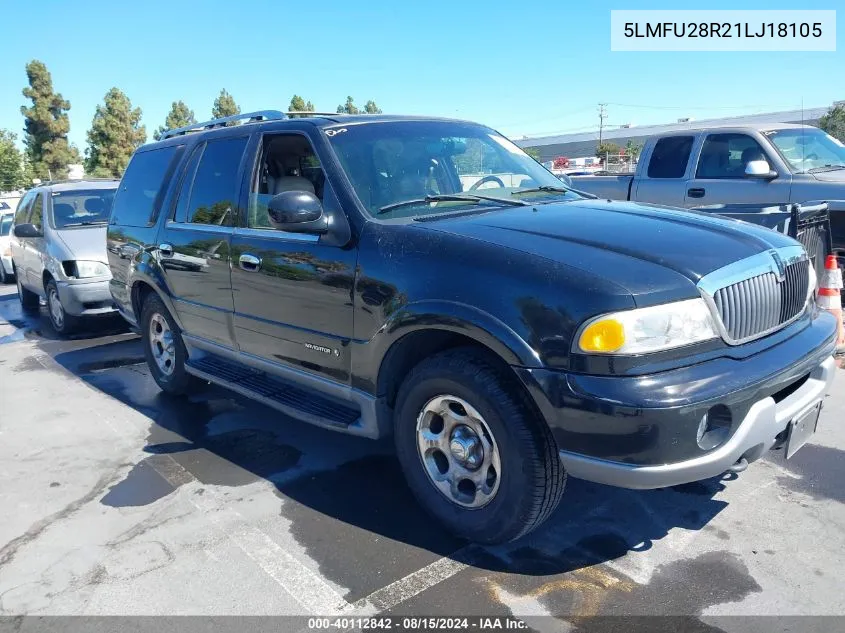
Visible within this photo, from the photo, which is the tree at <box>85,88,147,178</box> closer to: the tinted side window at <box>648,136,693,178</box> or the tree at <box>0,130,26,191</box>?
the tree at <box>0,130,26,191</box>

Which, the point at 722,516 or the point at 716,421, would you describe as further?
the point at 722,516

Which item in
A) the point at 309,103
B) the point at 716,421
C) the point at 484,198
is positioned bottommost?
the point at 716,421

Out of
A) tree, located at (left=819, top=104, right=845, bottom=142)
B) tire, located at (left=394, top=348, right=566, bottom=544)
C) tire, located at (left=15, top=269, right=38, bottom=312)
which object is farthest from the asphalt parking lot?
tree, located at (left=819, top=104, right=845, bottom=142)

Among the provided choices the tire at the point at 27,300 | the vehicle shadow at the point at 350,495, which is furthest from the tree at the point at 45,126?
the vehicle shadow at the point at 350,495

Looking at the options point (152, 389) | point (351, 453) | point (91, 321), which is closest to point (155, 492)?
point (351, 453)

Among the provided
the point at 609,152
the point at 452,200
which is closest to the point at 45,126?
the point at 609,152

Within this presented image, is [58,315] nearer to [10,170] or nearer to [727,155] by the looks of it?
[727,155]

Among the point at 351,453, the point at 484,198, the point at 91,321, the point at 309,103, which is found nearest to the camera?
the point at 484,198

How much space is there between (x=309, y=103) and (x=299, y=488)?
36597 millimetres

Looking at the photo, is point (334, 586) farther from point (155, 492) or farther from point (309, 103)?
point (309, 103)

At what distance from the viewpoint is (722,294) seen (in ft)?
8.99

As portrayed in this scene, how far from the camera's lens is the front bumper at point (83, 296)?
7879 millimetres

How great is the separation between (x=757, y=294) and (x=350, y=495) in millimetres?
2287

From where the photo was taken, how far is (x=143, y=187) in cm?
566
